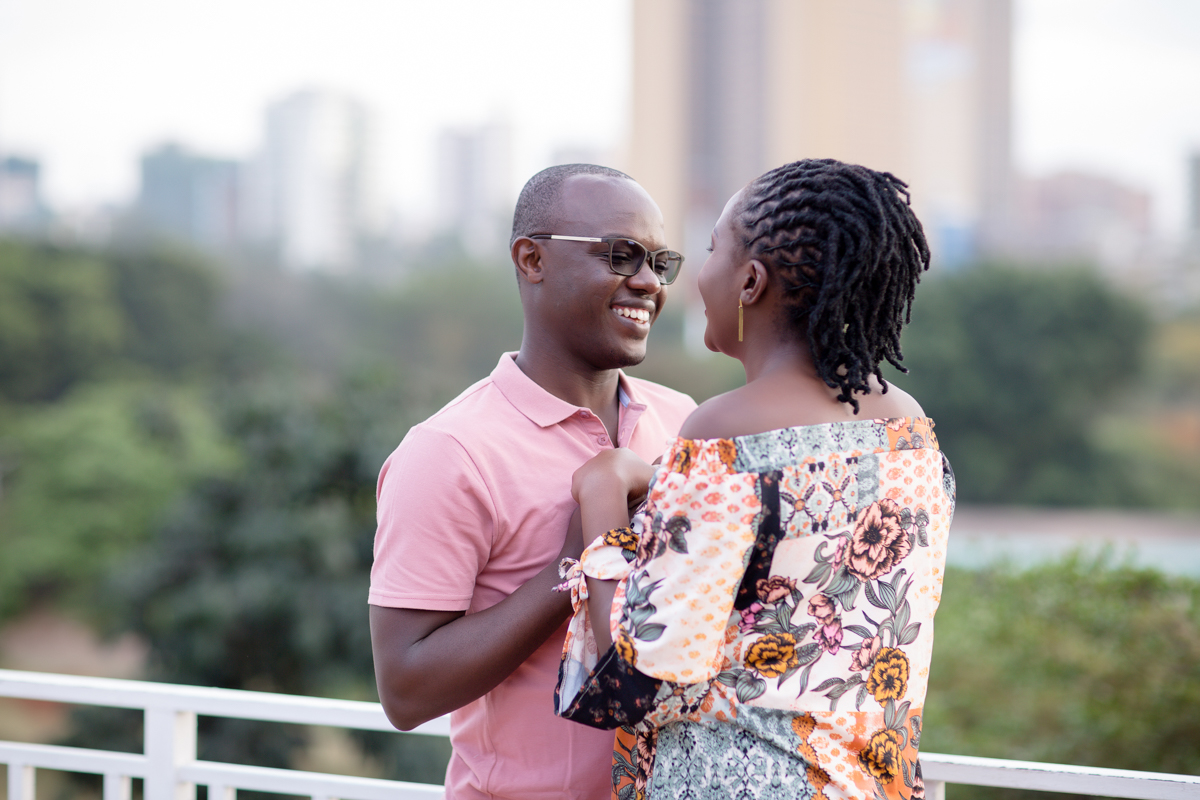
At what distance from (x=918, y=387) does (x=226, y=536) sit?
19.0 meters

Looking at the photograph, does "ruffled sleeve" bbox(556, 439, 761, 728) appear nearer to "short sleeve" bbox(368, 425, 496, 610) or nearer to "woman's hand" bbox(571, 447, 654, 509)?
"woman's hand" bbox(571, 447, 654, 509)

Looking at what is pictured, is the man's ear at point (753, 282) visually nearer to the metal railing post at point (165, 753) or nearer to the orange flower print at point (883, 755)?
the orange flower print at point (883, 755)

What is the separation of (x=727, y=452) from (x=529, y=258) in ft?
2.38

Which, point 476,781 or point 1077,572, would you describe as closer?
point 476,781

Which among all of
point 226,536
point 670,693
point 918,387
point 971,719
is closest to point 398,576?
point 670,693

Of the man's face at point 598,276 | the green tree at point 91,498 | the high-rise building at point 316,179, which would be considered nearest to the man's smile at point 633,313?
the man's face at point 598,276

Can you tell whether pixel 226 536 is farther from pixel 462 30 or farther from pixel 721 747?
pixel 462 30

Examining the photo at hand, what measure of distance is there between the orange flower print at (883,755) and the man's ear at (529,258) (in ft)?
3.14

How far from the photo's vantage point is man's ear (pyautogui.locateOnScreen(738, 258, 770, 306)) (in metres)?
1.35

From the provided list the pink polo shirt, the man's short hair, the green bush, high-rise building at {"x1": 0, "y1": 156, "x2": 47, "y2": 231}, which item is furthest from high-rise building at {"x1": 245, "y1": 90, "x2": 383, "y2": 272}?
the pink polo shirt

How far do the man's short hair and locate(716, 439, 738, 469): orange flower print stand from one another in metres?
0.70

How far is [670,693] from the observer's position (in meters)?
1.30

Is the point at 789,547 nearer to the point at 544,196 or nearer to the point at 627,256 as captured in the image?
the point at 627,256

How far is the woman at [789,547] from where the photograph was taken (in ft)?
4.11
